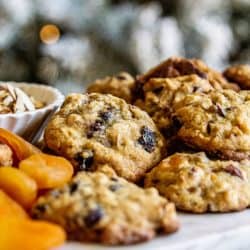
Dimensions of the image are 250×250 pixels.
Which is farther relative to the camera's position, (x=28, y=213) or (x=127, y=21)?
(x=127, y=21)

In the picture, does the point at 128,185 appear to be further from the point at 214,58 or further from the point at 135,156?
the point at 214,58

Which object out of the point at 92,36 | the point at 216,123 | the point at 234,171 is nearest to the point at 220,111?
the point at 216,123

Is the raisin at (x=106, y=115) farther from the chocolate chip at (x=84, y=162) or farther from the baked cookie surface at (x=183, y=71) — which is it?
the baked cookie surface at (x=183, y=71)

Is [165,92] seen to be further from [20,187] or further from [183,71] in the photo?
[20,187]

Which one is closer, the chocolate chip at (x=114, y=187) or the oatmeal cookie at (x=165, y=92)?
the chocolate chip at (x=114, y=187)

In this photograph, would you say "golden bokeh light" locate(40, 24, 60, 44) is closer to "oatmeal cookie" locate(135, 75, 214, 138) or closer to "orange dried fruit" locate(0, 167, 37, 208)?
"oatmeal cookie" locate(135, 75, 214, 138)

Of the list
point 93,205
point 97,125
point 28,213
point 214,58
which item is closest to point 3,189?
point 28,213

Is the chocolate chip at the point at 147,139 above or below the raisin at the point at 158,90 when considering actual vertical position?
below

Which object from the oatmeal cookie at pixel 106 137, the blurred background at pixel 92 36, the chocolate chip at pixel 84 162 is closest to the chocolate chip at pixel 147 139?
the oatmeal cookie at pixel 106 137
